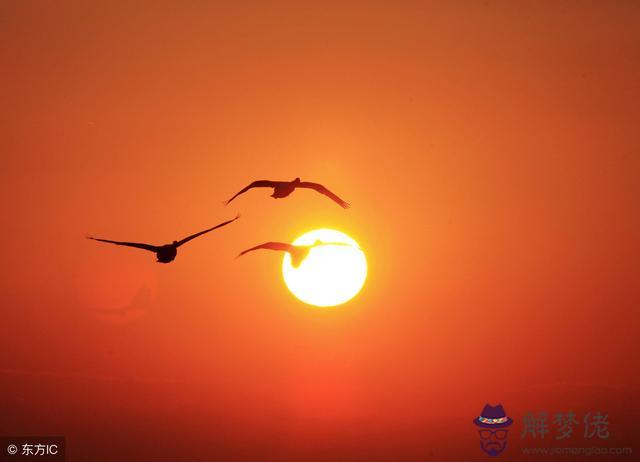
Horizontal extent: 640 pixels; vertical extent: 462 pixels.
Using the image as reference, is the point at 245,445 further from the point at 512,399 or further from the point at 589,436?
the point at 589,436

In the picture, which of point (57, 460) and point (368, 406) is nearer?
point (57, 460)

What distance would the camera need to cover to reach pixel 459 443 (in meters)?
82.9

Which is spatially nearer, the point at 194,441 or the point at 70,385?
the point at 70,385

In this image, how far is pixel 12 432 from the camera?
2847 inches

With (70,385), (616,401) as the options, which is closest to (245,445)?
(70,385)

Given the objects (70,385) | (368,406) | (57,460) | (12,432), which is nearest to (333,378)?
(368,406)

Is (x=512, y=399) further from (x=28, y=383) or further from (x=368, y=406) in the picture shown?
(x=28, y=383)

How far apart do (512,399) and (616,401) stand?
12245 mm

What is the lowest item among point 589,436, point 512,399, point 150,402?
point 589,436

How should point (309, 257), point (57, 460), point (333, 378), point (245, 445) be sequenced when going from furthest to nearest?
1. point (245, 445)
2. point (333, 378)
3. point (57, 460)
4. point (309, 257)

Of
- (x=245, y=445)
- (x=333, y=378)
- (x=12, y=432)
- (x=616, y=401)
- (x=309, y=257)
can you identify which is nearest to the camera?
(x=309, y=257)

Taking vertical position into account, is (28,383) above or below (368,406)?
above

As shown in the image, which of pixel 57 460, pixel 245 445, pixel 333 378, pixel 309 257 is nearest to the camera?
pixel 309 257

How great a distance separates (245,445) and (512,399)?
94.5 feet
